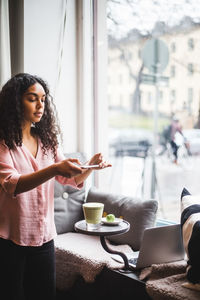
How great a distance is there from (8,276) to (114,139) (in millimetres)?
1789

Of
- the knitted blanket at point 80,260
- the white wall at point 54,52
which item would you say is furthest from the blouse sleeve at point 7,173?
the white wall at point 54,52

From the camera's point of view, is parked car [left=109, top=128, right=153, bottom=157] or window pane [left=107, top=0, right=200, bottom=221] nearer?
window pane [left=107, top=0, right=200, bottom=221]

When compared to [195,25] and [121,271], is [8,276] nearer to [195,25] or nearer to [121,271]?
[121,271]

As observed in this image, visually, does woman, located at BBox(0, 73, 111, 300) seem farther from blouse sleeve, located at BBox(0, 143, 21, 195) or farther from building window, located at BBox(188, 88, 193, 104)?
→ building window, located at BBox(188, 88, 193, 104)

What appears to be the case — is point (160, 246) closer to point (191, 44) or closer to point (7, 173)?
point (7, 173)

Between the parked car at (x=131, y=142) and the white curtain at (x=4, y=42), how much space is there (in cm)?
108

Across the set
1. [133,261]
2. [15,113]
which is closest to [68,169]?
[15,113]

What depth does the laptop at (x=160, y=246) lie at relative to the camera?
1.80 metres

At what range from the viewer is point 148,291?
65.5 inches

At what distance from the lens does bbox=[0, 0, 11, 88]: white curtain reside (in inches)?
89.7

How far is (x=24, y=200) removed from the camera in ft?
4.78

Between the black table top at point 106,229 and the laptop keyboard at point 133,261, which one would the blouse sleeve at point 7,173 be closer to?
the black table top at point 106,229

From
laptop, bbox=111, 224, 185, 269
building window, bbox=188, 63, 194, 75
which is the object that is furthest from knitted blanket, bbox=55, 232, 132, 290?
building window, bbox=188, 63, 194, 75

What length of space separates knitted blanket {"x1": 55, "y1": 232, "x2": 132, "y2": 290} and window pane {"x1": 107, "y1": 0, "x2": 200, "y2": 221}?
49cm
